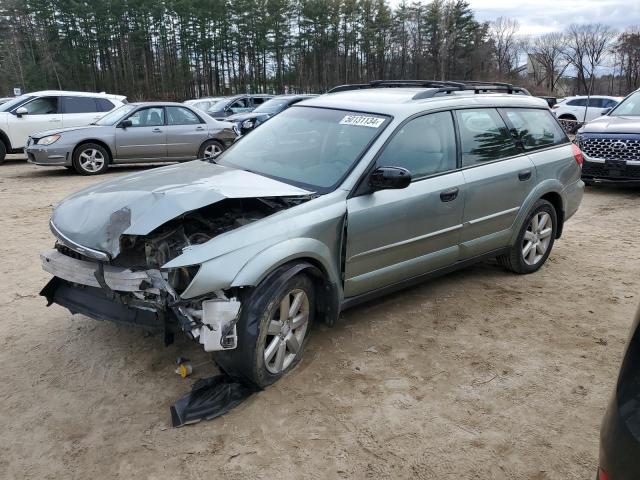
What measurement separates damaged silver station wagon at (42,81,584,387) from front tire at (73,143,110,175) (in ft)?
25.0

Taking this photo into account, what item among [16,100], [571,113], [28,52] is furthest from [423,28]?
[16,100]

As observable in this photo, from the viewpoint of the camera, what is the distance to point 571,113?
21172 mm

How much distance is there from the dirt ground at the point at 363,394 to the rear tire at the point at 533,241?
31 centimetres

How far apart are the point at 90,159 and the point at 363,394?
9.63 meters

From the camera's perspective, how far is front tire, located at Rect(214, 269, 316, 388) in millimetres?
2963

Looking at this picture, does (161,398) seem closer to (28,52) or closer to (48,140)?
(48,140)

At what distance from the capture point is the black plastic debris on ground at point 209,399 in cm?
290

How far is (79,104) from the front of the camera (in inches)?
503

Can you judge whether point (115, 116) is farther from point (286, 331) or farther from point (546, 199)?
point (286, 331)

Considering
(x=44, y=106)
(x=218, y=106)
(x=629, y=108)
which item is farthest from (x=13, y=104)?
(x=629, y=108)

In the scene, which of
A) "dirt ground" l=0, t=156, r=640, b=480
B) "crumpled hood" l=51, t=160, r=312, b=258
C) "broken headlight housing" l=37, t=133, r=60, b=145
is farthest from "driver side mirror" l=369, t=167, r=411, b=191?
"broken headlight housing" l=37, t=133, r=60, b=145

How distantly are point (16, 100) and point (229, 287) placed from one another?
12740 mm

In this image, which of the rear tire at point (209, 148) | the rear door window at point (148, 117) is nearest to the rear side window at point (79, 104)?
the rear door window at point (148, 117)

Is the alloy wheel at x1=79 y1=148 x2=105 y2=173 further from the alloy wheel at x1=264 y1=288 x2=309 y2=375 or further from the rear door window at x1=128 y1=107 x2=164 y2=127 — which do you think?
the alloy wheel at x1=264 y1=288 x2=309 y2=375
